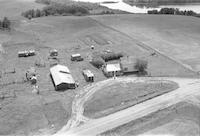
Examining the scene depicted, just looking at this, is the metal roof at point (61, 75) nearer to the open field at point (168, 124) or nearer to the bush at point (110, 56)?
the bush at point (110, 56)

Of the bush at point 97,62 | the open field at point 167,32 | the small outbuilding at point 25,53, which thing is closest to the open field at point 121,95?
the bush at point 97,62

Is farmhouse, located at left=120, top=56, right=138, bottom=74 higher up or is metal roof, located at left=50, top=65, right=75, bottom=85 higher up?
farmhouse, located at left=120, top=56, right=138, bottom=74

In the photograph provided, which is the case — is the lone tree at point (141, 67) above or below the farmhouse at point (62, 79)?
above

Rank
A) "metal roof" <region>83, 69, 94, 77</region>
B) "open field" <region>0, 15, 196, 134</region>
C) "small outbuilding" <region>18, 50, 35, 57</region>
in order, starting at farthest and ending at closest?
1. "small outbuilding" <region>18, 50, 35, 57</region>
2. "metal roof" <region>83, 69, 94, 77</region>
3. "open field" <region>0, 15, 196, 134</region>

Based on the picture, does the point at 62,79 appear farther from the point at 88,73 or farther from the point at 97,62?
the point at 97,62

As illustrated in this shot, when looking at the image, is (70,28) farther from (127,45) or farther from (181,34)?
(181,34)

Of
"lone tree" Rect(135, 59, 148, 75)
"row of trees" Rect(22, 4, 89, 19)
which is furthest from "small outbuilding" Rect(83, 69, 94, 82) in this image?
"row of trees" Rect(22, 4, 89, 19)

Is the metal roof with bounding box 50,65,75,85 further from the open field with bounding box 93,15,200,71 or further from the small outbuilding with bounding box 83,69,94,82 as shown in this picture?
the open field with bounding box 93,15,200,71
